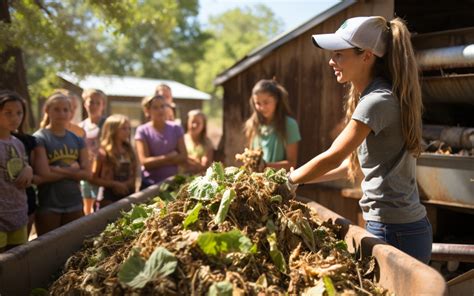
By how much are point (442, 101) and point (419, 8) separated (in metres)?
1.97

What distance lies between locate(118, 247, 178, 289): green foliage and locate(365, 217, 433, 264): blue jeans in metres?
1.37

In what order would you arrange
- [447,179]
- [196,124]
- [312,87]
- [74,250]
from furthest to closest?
1. [196,124]
2. [312,87]
3. [447,179]
4. [74,250]

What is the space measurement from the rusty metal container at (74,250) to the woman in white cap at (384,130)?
0.23 metres

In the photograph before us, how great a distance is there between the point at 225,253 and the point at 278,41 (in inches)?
213

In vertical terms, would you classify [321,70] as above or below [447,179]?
above

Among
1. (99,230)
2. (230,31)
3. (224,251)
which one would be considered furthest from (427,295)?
(230,31)

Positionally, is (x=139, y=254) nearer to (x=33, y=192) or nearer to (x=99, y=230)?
(x=99, y=230)

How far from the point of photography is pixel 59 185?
4.97 meters

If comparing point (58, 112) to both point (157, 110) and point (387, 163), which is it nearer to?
point (157, 110)

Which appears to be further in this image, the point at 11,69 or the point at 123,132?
the point at 11,69

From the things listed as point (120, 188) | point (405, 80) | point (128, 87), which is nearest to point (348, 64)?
point (405, 80)

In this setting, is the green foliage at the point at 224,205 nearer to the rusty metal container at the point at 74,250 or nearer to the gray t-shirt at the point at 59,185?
the rusty metal container at the point at 74,250

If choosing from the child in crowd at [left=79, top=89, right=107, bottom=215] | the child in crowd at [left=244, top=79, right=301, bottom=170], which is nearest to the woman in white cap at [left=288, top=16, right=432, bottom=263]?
the child in crowd at [left=244, top=79, right=301, bottom=170]

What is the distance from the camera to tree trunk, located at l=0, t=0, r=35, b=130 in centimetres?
674
